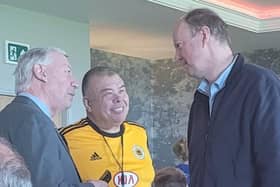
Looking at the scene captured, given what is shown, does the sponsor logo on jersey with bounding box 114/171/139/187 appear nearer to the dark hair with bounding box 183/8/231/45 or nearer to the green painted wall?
the dark hair with bounding box 183/8/231/45

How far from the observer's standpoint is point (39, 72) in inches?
89.1

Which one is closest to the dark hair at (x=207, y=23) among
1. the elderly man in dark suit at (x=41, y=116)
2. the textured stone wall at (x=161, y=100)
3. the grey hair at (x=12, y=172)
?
the elderly man in dark suit at (x=41, y=116)

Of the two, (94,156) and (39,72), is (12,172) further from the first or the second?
(94,156)

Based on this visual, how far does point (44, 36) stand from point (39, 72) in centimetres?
313

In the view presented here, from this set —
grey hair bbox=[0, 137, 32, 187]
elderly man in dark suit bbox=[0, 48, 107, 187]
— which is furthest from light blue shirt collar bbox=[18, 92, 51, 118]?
grey hair bbox=[0, 137, 32, 187]

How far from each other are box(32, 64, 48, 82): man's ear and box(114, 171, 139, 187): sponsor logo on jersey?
1.92ft

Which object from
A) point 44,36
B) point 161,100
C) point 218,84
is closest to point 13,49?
A: point 44,36

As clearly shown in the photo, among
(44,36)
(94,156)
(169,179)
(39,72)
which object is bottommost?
(169,179)

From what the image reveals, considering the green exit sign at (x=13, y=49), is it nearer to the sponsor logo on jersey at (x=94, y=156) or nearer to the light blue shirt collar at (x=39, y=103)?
the sponsor logo on jersey at (x=94, y=156)

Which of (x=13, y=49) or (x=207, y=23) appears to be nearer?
(x=207, y=23)

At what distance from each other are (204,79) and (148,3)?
293 centimetres

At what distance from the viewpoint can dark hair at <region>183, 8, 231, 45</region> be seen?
7.12ft

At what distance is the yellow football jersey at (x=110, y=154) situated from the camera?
→ 2617 mm

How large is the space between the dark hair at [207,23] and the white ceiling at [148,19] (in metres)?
2.80
